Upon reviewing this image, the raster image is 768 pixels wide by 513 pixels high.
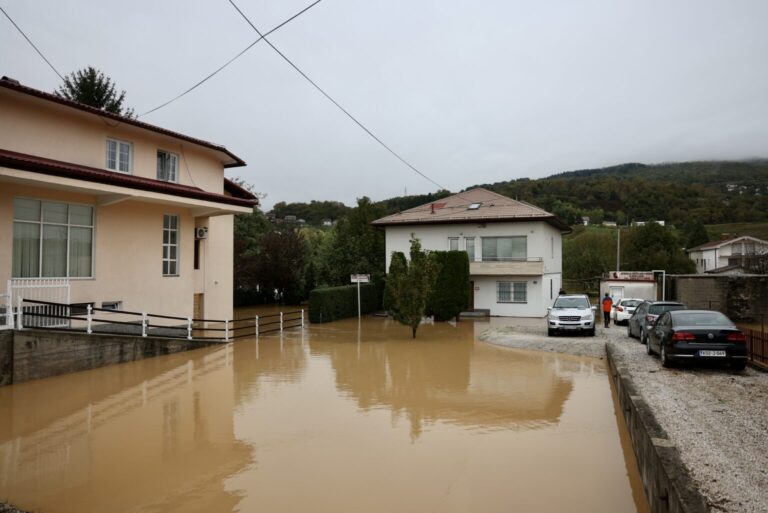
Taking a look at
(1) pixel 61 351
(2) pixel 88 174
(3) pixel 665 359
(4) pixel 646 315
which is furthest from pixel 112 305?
(4) pixel 646 315

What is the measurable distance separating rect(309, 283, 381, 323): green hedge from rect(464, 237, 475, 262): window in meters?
6.80

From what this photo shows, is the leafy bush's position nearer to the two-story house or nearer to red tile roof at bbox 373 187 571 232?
red tile roof at bbox 373 187 571 232

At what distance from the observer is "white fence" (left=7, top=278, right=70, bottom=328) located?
14.4 m

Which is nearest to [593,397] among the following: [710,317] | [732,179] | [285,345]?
[710,317]

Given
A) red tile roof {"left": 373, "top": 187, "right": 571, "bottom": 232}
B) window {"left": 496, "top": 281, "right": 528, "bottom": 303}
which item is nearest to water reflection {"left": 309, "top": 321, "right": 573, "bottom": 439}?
window {"left": 496, "top": 281, "right": 528, "bottom": 303}

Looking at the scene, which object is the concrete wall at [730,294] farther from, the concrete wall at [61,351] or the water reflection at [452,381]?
the concrete wall at [61,351]

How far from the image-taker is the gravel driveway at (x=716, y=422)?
5348 millimetres

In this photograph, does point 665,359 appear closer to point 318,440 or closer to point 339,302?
point 318,440

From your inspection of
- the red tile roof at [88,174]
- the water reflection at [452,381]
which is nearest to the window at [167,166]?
the red tile roof at [88,174]

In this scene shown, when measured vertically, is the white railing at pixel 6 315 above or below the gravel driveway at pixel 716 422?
above

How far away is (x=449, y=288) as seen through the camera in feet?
96.0

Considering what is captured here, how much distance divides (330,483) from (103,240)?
46.5 feet

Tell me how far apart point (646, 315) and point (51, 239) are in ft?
62.8

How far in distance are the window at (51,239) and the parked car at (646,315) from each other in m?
18.3
